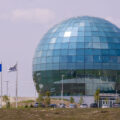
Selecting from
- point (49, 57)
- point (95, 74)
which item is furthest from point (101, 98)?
point (49, 57)

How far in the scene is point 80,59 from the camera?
125375 mm

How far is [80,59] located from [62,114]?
4897 cm

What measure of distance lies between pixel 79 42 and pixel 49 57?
6.92 m

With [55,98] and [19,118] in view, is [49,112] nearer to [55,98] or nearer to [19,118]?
[19,118]

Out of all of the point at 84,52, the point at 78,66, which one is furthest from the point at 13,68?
the point at 78,66

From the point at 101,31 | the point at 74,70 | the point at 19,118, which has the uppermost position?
the point at 101,31

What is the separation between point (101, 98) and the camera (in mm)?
125812

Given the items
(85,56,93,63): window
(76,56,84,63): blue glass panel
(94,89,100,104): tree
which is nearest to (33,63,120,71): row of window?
(85,56,93,63): window

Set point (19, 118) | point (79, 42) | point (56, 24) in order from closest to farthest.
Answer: point (19, 118)
point (79, 42)
point (56, 24)

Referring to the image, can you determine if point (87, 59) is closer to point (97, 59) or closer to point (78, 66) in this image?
point (97, 59)

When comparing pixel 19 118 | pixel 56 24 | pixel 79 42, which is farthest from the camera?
pixel 56 24

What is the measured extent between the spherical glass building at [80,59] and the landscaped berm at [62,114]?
46.1m

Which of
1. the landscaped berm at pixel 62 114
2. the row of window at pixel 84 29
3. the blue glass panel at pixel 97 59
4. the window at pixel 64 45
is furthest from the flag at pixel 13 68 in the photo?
the row of window at pixel 84 29

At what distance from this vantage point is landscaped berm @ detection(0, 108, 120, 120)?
7469 centimetres
